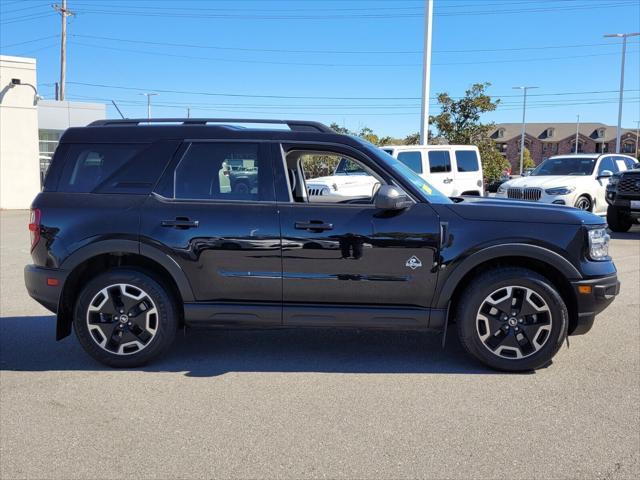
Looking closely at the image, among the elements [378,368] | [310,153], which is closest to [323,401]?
[378,368]

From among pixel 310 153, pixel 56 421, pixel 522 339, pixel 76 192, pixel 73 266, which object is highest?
pixel 310 153

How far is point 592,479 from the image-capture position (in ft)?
10.0

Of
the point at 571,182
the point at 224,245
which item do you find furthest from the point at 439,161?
the point at 224,245

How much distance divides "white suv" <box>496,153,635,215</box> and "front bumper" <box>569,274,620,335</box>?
33.0ft

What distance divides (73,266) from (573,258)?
3831 millimetres

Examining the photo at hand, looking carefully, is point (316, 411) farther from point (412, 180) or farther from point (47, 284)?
point (47, 284)

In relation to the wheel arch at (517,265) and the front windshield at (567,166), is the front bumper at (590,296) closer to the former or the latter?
the wheel arch at (517,265)

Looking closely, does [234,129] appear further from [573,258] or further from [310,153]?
[573,258]

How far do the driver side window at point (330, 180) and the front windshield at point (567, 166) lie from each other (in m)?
4.84

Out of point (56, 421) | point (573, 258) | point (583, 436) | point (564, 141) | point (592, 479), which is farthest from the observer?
point (564, 141)

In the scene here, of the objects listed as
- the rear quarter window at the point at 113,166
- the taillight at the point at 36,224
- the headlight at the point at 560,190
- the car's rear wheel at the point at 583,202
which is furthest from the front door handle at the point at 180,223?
the car's rear wheel at the point at 583,202

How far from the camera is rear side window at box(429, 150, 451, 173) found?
49.9 ft

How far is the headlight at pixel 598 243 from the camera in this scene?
456cm

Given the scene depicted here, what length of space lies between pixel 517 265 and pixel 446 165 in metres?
11.1
